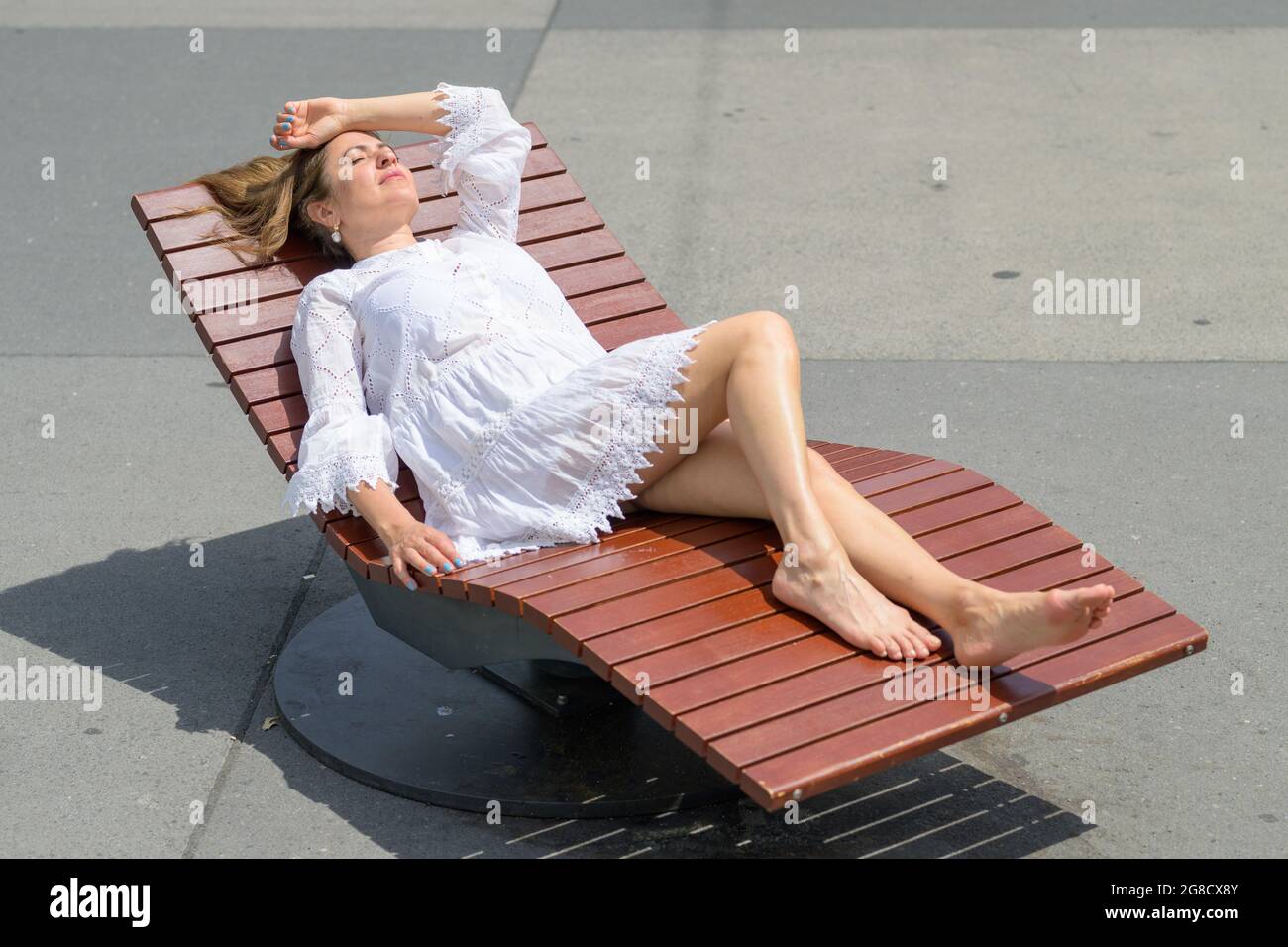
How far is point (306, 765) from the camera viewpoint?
415 centimetres

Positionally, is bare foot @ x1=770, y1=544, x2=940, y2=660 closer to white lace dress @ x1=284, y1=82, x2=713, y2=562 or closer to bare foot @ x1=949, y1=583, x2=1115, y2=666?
bare foot @ x1=949, y1=583, x2=1115, y2=666

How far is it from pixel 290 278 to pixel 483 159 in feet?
2.02

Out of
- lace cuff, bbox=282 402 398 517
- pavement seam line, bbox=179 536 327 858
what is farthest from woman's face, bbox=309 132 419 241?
pavement seam line, bbox=179 536 327 858

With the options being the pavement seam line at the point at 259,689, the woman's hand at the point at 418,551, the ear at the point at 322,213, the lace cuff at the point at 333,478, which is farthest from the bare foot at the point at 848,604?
the ear at the point at 322,213

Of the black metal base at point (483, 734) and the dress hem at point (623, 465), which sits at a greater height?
the dress hem at point (623, 465)

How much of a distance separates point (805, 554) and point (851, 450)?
936 mm

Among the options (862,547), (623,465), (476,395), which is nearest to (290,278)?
(476,395)

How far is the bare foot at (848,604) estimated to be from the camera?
3.58m

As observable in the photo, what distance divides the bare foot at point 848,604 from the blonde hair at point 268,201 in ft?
5.68

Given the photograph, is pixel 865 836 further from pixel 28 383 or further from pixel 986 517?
pixel 28 383

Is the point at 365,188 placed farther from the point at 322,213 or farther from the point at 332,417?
the point at 332,417

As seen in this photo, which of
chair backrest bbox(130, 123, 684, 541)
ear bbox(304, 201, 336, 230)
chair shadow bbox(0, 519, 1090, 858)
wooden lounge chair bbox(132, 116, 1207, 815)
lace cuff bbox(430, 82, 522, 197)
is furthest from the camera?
lace cuff bbox(430, 82, 522, 197)

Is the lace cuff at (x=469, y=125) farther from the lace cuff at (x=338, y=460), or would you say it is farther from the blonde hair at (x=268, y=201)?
the lace cuff at (x=338, y=460)

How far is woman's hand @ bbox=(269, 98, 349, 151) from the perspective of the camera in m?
4.48
